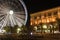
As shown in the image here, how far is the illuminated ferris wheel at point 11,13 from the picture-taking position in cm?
3731

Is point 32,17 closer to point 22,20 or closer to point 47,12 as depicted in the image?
point 47,12

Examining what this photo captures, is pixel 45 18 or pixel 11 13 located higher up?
pixel 45 18

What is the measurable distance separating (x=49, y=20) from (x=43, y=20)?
3.80 metres

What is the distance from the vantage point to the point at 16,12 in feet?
130

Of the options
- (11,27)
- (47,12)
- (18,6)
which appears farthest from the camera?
(47,12)

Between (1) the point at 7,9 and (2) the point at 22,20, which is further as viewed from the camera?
(2) the point at 22,20

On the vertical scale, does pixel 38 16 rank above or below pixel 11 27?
above

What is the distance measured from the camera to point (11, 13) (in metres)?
38.1

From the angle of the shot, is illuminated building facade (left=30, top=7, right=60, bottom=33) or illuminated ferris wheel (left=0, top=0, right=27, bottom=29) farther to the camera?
illuminated building facade (left=30, top=7, right=60, bottom=33)

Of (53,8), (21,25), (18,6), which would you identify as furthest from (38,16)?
(18,6)

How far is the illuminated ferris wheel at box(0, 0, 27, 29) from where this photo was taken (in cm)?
3731

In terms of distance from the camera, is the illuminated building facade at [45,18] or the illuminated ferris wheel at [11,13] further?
the illuminated building facade at [45,18]

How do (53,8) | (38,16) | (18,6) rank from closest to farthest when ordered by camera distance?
(18,6) → (53,8) → (38,16)

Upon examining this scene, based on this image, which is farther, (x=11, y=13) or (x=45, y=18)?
(x=45, y=18)
